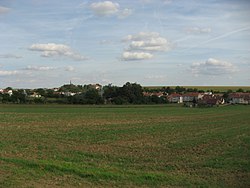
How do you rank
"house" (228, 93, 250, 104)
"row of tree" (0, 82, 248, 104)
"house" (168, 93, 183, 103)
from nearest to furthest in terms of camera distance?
"row of tree" (0, 82, 248, 104)
"house" (228, 93, 250, 104)
"house" (168, 93, 183, 103)

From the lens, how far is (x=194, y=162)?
10391 mm

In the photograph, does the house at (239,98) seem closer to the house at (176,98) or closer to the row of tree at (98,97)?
the house at (176,98)

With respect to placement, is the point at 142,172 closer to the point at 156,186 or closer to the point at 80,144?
the point at 156,186

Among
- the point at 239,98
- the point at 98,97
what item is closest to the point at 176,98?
the point at 239,98

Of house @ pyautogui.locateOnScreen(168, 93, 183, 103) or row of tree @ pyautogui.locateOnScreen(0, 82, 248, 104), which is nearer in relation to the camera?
row of tree @ pyautogui.locateOnScreen(0, 82, 248, 104)

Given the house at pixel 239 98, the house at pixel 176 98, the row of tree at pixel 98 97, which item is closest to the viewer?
the row of tree at pixel 98 97

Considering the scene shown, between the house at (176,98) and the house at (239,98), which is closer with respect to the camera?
the house at (239,98)

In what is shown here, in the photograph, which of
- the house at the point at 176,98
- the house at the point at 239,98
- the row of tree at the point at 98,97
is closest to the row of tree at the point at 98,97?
the row of tree at the point at 98,97

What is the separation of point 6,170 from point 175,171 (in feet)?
14.5

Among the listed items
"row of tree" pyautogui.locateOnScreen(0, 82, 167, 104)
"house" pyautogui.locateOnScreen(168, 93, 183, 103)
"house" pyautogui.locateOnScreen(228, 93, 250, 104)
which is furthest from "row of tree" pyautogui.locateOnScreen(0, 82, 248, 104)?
Result: "house" pyautogui.locateOnScreen(228, 93, 250, 104)

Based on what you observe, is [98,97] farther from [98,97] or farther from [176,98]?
[176,98]

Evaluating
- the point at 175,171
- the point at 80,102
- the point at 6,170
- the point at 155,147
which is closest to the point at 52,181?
the point at 6,170

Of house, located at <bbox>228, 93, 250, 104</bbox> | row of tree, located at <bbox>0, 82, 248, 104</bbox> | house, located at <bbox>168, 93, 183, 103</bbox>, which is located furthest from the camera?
house, located at <bbox>168, 93, 183, 103</bbox>

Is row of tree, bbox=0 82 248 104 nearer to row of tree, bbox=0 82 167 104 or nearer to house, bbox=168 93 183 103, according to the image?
row of tree, bbox=0 82 167 104
